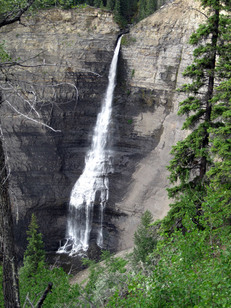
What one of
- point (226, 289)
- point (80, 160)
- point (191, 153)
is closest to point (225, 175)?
point (191, 153)

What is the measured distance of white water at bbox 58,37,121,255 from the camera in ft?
80.9

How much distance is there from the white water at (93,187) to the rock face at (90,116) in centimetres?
55

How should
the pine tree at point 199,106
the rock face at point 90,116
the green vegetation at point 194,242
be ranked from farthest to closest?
1. the rock face at point 90,116
2. the pine tree at point 199,106
3. the green vegetation at point 194,242

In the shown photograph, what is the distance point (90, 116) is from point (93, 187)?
6.50m

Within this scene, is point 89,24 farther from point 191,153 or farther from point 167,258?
point 167,258

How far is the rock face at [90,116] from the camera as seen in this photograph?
944 inches

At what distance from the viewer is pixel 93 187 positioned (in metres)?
25.1

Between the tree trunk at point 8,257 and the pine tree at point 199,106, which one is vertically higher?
the pine tree at point 199,106

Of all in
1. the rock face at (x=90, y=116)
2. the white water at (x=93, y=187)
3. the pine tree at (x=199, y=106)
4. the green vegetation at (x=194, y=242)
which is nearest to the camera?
the green vegetation at (x=194, y=242)

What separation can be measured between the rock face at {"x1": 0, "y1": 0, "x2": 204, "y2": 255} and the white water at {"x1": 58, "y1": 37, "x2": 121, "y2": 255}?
1.82ft

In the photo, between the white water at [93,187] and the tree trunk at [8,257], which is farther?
the white water at [93,187]

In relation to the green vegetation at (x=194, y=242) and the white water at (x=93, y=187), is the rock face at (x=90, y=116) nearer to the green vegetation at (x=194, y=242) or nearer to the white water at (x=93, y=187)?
the white water at (x=93, y=187)

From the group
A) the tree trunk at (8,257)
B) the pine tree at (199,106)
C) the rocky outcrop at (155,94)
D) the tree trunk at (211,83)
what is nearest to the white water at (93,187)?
the rocky outcrop at (155,94)

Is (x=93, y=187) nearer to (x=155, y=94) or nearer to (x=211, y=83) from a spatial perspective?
(x=155, y=94)
